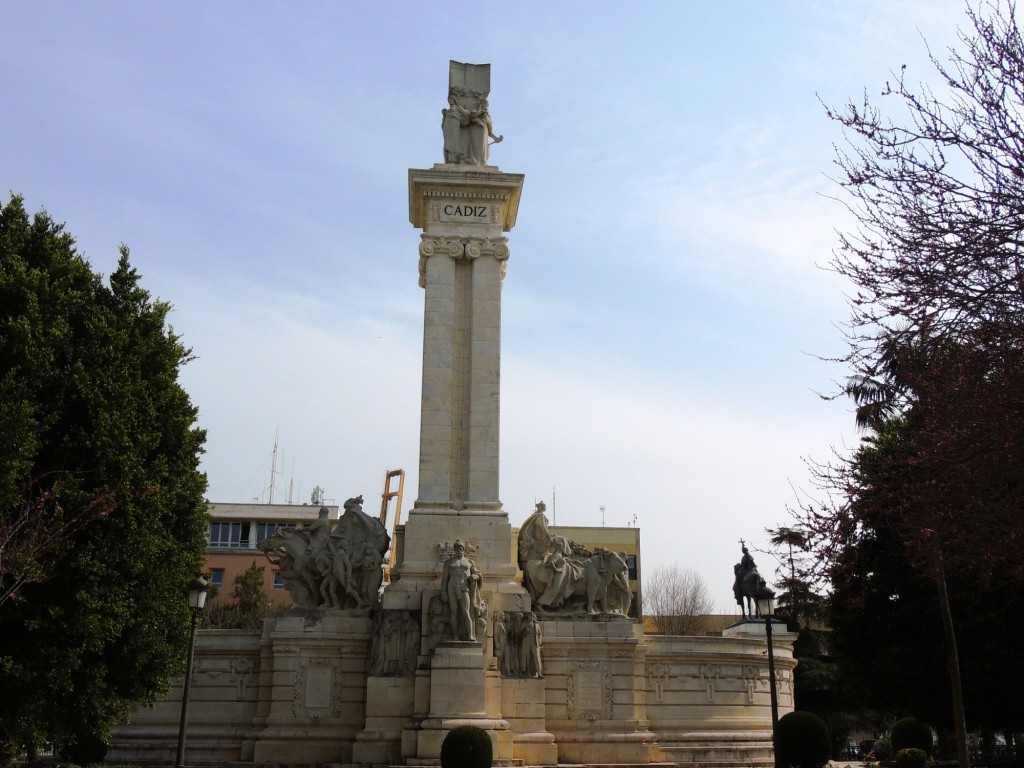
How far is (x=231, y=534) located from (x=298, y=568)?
151ft

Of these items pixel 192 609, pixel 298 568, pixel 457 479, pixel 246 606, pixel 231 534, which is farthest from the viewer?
pixel 231 534

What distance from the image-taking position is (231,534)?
6900 centimetres

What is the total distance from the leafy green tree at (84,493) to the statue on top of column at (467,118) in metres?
10.9

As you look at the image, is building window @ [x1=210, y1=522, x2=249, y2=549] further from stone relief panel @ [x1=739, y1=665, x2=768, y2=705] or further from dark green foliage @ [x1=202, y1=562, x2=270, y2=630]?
stone relief panel @ [x1=739, y1=665, x2=768, y2=705]

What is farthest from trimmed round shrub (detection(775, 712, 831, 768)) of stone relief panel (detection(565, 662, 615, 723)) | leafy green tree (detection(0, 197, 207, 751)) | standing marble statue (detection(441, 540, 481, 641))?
leafy green tree (detection(0, 197, 207, 751))

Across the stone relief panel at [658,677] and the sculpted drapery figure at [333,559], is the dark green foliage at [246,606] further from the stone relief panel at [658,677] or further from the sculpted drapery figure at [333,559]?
the stone relief panel at [658,677]

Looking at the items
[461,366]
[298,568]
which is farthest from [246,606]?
[461,366]

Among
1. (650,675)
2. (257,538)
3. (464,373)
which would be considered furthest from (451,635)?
(257,538)

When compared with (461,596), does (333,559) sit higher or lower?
higher

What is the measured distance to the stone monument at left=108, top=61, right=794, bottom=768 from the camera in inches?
926

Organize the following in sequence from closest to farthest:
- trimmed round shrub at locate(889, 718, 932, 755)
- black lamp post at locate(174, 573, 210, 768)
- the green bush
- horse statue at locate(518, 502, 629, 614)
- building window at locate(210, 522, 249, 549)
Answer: black lamp post at locate(174, 573, 210, 768) → the green bush → horse statue at locate(518, 502, 629, 614) → trimmed round shrub at locate(889, 718, 932, 755) → building window at locate(210, 522, 249, 549)

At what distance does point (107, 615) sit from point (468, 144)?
16.3m

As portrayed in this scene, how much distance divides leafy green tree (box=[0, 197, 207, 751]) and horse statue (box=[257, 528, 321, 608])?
4.39 m

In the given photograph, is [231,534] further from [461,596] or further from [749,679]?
[749,679]
